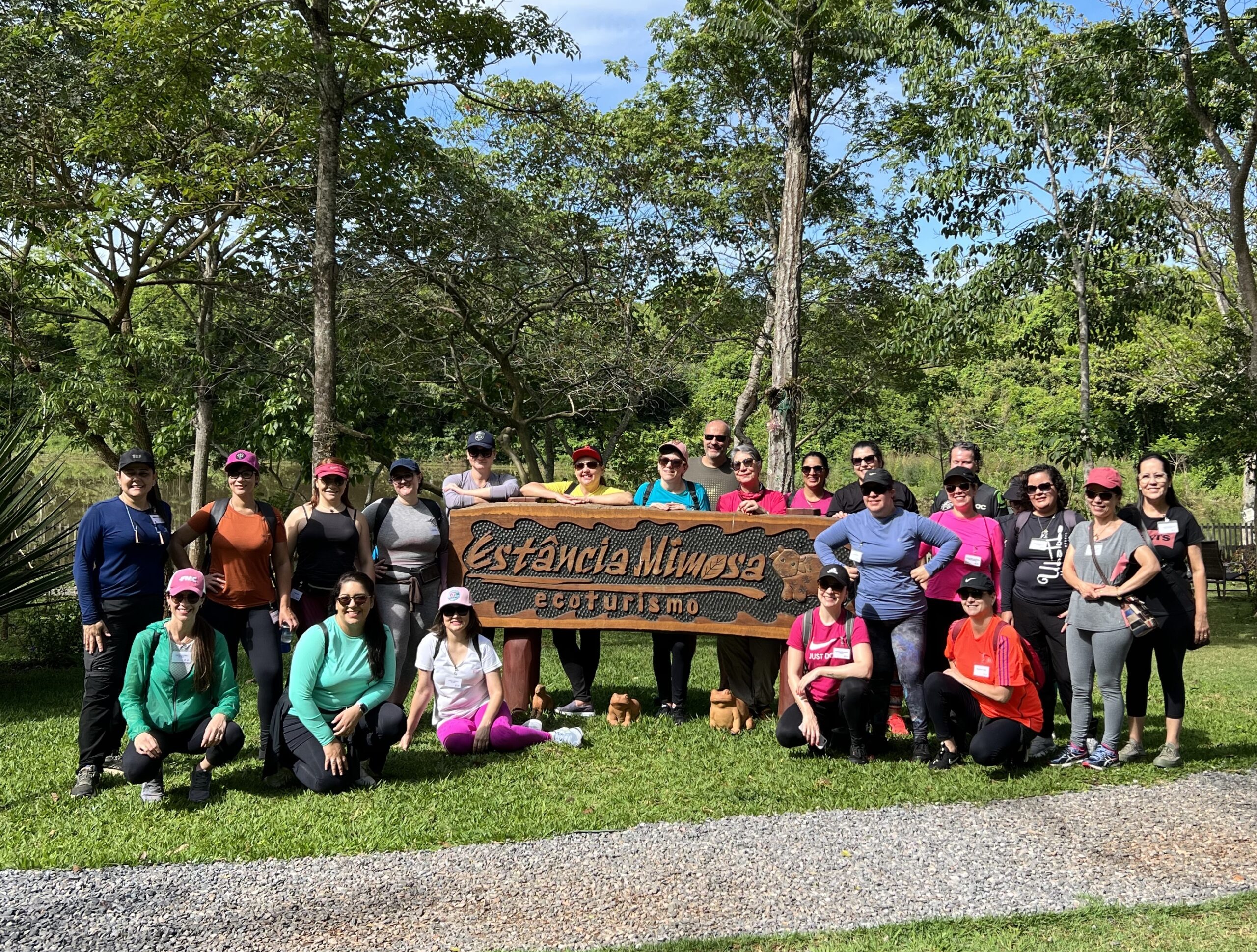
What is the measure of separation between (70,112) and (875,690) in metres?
11.4

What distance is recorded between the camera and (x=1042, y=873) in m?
4.19

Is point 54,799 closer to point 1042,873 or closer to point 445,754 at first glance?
point 445,754

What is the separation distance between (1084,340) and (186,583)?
14.6 m

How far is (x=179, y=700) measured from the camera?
512cm

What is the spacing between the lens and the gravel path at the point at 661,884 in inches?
145

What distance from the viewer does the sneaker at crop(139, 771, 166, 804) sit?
5.04m

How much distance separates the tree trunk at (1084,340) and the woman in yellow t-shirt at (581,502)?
10.2m

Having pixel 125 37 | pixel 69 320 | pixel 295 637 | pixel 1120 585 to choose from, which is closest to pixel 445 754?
pixel 295 637

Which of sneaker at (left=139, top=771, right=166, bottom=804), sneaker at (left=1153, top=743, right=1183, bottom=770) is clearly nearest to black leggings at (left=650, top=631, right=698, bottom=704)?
sneaker at (left=1153, top=743, right=1183, bottom=770)

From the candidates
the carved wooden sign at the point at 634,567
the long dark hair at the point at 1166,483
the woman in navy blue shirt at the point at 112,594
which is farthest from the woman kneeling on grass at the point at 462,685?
the long dark hair at the point at 1166,483

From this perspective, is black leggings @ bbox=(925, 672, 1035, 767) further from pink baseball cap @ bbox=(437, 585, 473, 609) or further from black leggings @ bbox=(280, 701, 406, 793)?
black leggings @ bbox=(280, 701, 406, 793)

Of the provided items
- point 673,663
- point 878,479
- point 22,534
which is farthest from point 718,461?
point 22,534

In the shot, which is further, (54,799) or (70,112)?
(70,112)

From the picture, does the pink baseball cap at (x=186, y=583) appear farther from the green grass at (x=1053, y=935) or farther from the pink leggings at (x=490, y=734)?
the green grass at (x=1053, y=935)
